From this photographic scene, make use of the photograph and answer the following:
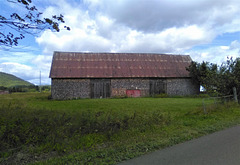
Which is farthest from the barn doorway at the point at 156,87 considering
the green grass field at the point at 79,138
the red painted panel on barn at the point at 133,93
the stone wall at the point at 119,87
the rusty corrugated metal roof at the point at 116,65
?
the green grass field at the point at 79,138

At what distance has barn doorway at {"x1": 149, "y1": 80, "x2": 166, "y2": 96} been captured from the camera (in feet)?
84.9

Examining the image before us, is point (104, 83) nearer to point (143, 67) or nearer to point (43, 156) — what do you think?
point (143, 67)

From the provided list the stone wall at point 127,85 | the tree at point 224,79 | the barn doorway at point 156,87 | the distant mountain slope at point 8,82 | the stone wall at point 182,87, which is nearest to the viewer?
the tree at point 224,79

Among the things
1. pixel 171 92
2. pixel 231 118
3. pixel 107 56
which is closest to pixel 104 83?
pixel 107 56

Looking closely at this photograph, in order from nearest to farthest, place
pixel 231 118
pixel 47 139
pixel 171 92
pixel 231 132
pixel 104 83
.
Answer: pixel 47 139 < pixel 231 132 < pixel 231 118 < pixel 104 83 < pixel 171 92

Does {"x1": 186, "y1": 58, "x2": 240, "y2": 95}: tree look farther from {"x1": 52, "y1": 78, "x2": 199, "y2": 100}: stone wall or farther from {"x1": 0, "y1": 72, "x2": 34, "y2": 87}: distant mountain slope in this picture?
{"x1": 0, "y1": 72, "x2": 34, "y2": 87}: distant mountain slope

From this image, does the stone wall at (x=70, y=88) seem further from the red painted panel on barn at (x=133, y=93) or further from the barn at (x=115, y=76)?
the red painted panel on barn at (x=133, y=93)

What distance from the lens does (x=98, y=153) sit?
4.59m

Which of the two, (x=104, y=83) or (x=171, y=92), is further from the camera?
(x=171, y=92)

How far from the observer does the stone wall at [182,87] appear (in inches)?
1044

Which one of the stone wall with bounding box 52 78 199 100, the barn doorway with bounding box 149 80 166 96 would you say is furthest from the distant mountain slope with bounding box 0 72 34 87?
the barn doorway with bounding box 149 80 166 96

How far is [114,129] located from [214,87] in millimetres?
9738

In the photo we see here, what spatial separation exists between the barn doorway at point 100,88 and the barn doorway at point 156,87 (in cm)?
597

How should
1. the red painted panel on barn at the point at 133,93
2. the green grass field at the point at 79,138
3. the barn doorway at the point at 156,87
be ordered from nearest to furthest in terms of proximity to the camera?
the green grass field at the point at 79,138, the red painted panel on barn at the point at 133,93, the barn doorway at the point at 156,87
